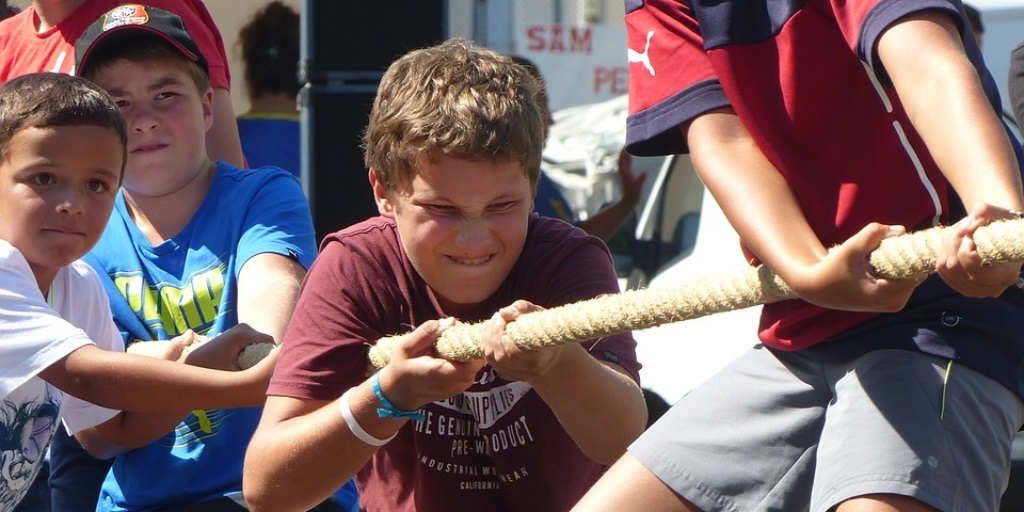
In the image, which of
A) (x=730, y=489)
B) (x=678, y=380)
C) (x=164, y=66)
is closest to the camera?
(x=730, y=489)

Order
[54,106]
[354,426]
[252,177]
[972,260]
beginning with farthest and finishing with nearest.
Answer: [252,177], [54,106], [354,426], [972,260]

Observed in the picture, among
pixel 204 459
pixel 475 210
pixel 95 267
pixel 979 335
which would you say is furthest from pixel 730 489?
pixel 95 267

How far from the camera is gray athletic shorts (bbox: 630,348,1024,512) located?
167cm

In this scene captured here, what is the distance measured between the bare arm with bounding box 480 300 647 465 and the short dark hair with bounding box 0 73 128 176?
978 mm

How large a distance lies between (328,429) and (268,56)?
333 centimetres

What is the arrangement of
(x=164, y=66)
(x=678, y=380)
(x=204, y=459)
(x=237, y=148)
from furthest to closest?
1. (x=678, y=380)
2. (x=237, y=148)
3. (x=164, y=66)
4. (x=204, y=459)

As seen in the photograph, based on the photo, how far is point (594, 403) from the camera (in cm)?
192

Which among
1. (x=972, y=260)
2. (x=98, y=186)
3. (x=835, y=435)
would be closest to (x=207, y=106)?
(x=98, y=186)

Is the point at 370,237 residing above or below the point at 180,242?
above

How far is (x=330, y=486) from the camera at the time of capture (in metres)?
2.04

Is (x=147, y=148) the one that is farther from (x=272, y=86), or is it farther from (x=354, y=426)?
(x=272, y=86)

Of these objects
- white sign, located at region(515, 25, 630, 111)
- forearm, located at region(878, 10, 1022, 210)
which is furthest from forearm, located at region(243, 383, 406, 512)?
white sign, located at region(515, 25, 630, 111)

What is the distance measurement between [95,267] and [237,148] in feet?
1.85

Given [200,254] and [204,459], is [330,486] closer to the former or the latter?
[204,459]
